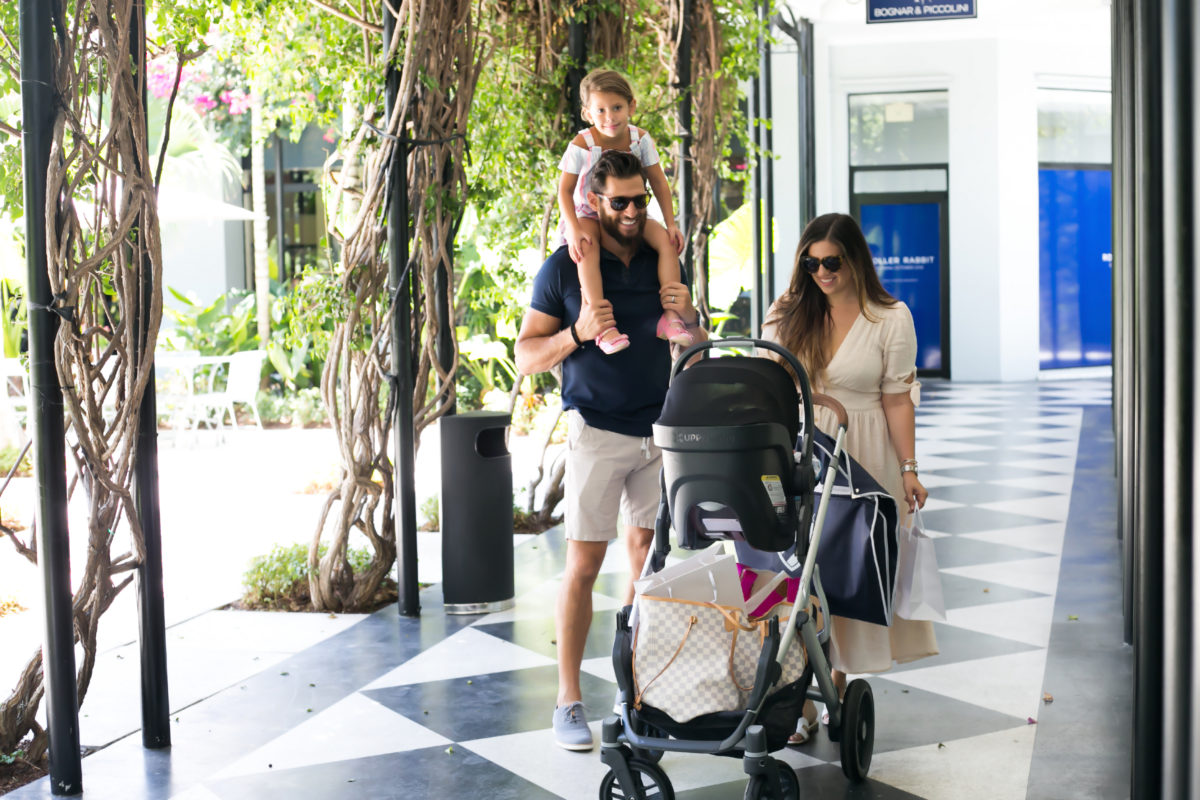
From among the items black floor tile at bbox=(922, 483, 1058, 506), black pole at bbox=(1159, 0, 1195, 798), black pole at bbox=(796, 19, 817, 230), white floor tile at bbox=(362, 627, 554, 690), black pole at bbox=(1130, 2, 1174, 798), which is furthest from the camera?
black pole at bbox=(796, 19, 817, 230)

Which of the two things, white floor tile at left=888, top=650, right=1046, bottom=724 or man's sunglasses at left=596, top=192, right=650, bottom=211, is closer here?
man's sunglasses at left=596, top=192, right=650, bottom=211

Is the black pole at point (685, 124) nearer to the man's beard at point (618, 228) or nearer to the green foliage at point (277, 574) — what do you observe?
the green foliage at point (277, 574)

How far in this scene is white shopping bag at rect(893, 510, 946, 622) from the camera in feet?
10.6

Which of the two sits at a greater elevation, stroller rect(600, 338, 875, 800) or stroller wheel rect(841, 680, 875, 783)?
stroller rect(600, 338, 875, 800)

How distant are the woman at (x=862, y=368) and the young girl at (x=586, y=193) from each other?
0.36 metres

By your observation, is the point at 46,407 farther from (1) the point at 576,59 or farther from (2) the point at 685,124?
(2) the point at 685,124

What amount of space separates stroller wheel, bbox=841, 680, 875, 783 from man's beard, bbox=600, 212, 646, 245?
1.29 m

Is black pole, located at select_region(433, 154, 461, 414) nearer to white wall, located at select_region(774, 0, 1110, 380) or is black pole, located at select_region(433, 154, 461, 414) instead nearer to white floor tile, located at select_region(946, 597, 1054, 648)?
white floor tile, located at select_region(946, 597, 1054, 648)

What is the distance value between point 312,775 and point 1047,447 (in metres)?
7.57

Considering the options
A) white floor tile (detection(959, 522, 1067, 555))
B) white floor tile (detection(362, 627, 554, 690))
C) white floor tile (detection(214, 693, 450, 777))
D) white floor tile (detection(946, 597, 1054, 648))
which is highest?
white floor tile (detection(959, 522, 1067, 555))

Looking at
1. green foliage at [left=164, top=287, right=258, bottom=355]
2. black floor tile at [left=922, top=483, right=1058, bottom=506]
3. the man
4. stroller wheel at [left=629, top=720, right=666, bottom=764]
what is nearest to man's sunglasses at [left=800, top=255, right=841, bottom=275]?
the man

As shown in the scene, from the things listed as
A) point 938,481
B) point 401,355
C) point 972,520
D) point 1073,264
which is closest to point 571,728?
point 401,355

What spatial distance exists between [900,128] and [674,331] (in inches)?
537

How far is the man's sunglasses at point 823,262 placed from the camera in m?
3.29
